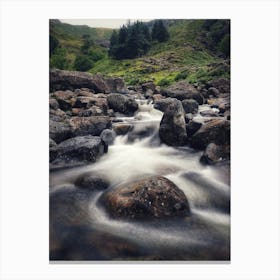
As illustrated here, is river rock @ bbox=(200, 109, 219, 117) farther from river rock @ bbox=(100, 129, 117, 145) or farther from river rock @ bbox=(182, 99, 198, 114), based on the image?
river rock @ bbox=(100, 129, 117, 145)

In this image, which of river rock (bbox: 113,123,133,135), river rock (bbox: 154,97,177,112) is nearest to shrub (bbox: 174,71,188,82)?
river rock (bbox: 154,97,177,112)

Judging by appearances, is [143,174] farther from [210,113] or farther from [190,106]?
[190,106]

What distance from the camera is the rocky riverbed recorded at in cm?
544

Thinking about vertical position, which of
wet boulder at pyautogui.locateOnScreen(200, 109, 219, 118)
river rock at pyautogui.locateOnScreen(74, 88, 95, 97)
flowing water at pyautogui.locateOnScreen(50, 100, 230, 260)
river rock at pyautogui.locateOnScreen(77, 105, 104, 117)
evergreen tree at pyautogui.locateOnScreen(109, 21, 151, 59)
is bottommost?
flowing water at pyautogui.locateOnScreen(50, 100, 230, 260)

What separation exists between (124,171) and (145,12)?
3186mm

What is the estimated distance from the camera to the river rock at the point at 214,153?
630 cm

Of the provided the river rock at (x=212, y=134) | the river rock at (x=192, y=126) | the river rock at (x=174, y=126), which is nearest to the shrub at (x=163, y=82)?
the river rock at (x=174, y=126)

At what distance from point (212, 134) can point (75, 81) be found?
153 inches

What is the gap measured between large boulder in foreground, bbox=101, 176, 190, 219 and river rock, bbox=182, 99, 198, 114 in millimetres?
2211

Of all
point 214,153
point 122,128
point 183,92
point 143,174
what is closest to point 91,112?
point 122,128

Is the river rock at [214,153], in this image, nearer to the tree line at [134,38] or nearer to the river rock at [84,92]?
the tree line at [134,38]

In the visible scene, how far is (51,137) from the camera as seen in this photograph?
6480 millimetres
